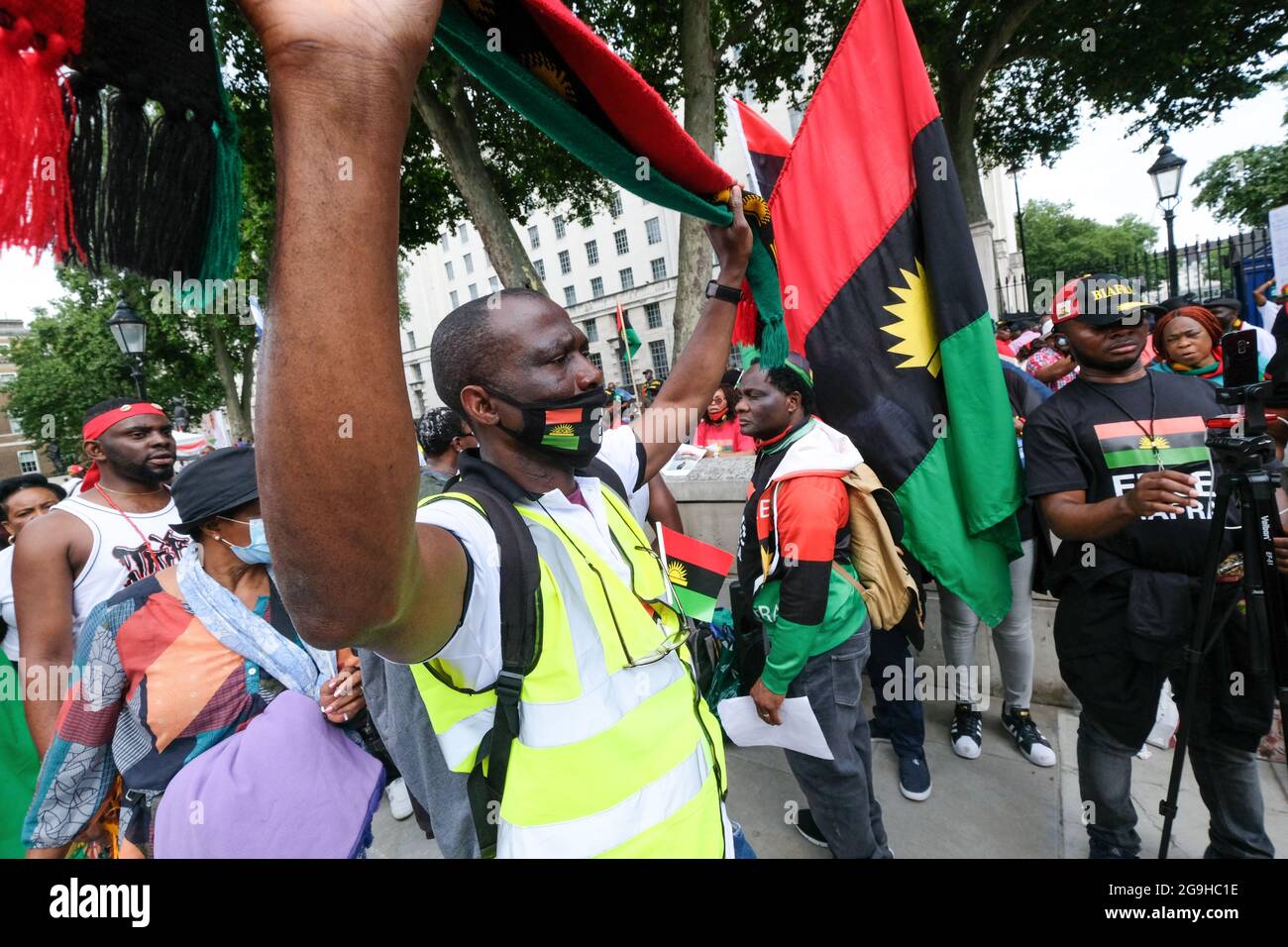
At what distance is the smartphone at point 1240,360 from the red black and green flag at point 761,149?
7.37 feet

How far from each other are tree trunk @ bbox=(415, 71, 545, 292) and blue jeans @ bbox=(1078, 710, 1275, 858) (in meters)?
6.90

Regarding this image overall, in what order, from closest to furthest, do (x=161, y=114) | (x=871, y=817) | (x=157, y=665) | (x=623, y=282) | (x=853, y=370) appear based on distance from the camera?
(x=161, y=114) → (x=157, y=665) → (x=871, y=817) → (x=853, y=370) → (x=623, y=282)

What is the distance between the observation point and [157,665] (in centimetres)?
176

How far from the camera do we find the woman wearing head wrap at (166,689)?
68.8 inches

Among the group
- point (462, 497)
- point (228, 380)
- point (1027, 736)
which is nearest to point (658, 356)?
point (228, 380)

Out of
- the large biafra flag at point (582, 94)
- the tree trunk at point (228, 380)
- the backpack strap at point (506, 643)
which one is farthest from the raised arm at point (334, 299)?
the tree trunk at point (228, 380)

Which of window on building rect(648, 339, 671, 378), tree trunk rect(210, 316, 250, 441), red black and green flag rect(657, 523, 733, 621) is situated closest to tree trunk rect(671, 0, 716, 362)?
red black and green flag rect(657, 523, 733, 621)

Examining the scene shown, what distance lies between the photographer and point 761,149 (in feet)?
11.6

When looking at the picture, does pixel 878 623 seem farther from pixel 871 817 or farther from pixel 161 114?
pixel 161 114

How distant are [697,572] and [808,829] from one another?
1.45 metres

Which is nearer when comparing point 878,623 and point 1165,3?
point 878,623

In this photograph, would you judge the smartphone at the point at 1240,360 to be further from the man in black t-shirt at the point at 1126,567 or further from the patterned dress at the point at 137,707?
the patterned dress at the point at 137,707
